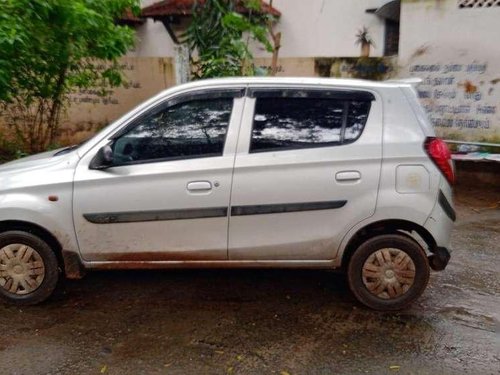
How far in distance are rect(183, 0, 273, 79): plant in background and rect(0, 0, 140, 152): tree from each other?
1729 mm

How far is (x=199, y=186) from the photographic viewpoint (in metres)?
3.51

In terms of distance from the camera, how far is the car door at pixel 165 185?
11.5 ft

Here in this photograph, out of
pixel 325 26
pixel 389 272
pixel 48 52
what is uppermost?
pixel 325 26

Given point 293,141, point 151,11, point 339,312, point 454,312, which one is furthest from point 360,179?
point 151,11

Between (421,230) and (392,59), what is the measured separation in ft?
15.1

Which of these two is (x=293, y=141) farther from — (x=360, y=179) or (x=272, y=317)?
(x=272, y=317)

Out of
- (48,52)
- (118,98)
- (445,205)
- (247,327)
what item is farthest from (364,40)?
(247,327)

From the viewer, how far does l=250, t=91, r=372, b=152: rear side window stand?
3576 millimetres

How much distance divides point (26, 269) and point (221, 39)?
5.76 meters

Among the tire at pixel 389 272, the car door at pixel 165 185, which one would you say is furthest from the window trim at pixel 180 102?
the tire at pixel 389 272

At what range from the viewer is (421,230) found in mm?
3641

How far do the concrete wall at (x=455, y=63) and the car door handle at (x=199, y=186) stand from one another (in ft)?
16.4

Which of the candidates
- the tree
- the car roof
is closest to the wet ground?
the car roof

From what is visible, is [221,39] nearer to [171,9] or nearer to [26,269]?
[171,9]
